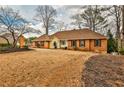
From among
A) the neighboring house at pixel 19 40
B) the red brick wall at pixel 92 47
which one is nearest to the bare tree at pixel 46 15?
the neighboring house at pixel 19 40

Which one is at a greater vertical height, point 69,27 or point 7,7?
point 7,7

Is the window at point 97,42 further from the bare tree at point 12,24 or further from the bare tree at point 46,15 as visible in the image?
the bare tree at point 12,24

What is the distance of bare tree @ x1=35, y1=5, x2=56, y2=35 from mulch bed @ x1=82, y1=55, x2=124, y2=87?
3.18 feet

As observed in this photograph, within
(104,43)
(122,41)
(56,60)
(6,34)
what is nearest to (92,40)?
(104,43)

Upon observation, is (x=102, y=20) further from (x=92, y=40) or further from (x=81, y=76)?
(x=81, y=76)

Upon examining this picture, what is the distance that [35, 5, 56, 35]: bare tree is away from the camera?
13.1 feet

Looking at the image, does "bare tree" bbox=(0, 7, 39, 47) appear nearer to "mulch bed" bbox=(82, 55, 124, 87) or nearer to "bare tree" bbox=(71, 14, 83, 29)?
"bare tree" bbox=(71, 14, 83, 29)

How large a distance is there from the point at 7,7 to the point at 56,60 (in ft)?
4.09

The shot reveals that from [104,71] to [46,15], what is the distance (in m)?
1.43

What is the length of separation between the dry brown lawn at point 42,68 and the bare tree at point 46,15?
491 millimetres

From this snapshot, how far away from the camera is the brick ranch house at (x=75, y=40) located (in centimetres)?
432

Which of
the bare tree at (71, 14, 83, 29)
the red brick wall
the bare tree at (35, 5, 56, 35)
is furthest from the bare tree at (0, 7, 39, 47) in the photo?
the red brick wall
